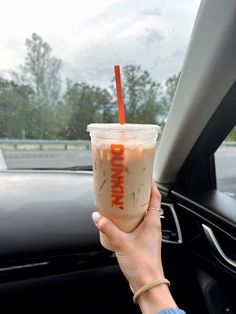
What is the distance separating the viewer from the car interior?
6.10ft

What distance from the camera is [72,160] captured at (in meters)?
2.60

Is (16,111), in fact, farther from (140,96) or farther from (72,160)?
(140,96)

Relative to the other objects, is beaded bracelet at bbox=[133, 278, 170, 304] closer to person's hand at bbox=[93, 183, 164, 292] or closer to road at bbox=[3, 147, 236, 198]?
person's hand at bbox=[93, 183, 164, 292]

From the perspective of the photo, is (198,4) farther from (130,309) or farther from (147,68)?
(130,309)

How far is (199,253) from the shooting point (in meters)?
2.18

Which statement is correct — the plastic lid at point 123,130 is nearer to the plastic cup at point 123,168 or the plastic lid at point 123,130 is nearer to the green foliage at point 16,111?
the plastic cup at point 123,168

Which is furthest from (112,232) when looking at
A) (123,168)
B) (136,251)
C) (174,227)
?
(174,227)

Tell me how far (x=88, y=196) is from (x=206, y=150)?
87 centimetres

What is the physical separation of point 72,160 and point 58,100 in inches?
18.6

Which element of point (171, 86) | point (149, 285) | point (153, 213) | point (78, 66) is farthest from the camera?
point (78, 66)

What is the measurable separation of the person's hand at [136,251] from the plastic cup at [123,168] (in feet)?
0.12

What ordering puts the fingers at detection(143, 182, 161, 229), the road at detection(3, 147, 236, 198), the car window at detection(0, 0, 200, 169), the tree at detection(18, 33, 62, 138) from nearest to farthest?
1. the fingers at detection(143, 182, 161, 229)
2. the car window at detection(0, 0, 200, 169)
3. the tree at detection(18, 33, 62, 138)
4. the road at detection(3, 147, 236, 198)

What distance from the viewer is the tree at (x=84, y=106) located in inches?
92.5

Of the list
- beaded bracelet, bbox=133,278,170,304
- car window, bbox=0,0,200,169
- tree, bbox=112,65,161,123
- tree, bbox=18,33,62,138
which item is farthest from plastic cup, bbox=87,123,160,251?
tree, bbox=18,33,62,138
